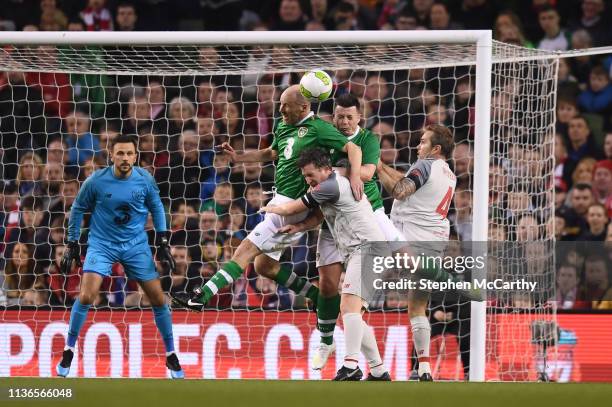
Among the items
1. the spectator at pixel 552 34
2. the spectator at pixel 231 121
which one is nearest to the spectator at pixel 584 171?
the spectator at pixel 552 34

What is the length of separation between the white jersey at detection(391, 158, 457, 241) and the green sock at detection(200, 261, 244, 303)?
1161mm

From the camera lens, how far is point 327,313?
8.38 metres

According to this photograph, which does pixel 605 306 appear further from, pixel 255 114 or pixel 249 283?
pixel 255 114

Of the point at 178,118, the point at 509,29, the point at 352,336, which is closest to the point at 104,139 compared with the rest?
the point at 178,118

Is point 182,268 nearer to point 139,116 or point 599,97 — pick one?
point 139,116

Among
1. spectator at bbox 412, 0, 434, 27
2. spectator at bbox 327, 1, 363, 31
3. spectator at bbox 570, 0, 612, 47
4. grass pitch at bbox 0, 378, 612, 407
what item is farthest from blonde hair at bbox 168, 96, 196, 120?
spectator at bbox 570, 0, 612, 47

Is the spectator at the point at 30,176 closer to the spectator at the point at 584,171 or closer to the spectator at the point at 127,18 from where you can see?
the spectator at the point at 127,18

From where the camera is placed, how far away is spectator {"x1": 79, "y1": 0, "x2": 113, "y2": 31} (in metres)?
12.7

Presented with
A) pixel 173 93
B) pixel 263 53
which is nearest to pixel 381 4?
pixel 173 93

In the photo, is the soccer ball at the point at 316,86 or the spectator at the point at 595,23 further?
the spectator at the point at 595,23

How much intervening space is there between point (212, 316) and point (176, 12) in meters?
4.44

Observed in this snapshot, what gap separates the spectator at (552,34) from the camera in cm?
1234

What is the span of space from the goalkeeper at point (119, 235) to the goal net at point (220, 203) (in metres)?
0.74

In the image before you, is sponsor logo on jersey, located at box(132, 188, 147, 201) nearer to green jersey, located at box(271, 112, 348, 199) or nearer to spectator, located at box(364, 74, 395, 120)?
green jersey, located at box(271, 112, 348, 199)
